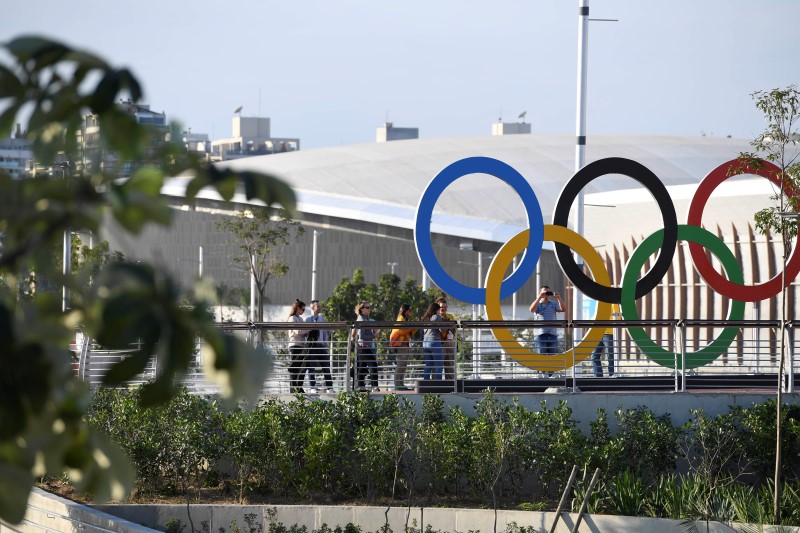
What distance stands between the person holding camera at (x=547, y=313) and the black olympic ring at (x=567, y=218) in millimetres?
500

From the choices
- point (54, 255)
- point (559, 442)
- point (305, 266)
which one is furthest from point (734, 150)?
point (54, 255)

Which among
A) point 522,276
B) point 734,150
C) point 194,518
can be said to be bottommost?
point 194,518

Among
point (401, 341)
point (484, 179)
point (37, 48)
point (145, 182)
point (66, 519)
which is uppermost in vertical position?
point (484, 179)

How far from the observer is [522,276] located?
698 inches

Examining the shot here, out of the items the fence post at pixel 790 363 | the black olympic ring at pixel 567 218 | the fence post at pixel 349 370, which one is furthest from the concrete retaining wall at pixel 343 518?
the black olympic ring at pixel 567 218

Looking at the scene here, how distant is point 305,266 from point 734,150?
25837mm

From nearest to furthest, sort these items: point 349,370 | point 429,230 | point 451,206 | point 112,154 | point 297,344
→ point 112,154 < point 349,370 < point 297,344 < point 429,230 < point 451,206

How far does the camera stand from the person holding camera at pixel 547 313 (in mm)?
16769

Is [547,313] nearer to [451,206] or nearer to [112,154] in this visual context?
[112,154]

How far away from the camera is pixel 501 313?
17.8 m

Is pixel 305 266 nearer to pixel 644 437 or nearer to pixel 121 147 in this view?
pixel 644 437

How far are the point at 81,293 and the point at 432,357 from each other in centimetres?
1416

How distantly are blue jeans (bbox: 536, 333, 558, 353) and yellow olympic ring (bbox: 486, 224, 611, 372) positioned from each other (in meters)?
0.21

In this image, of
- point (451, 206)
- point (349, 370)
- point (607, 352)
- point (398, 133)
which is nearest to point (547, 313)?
point (607, 352)
